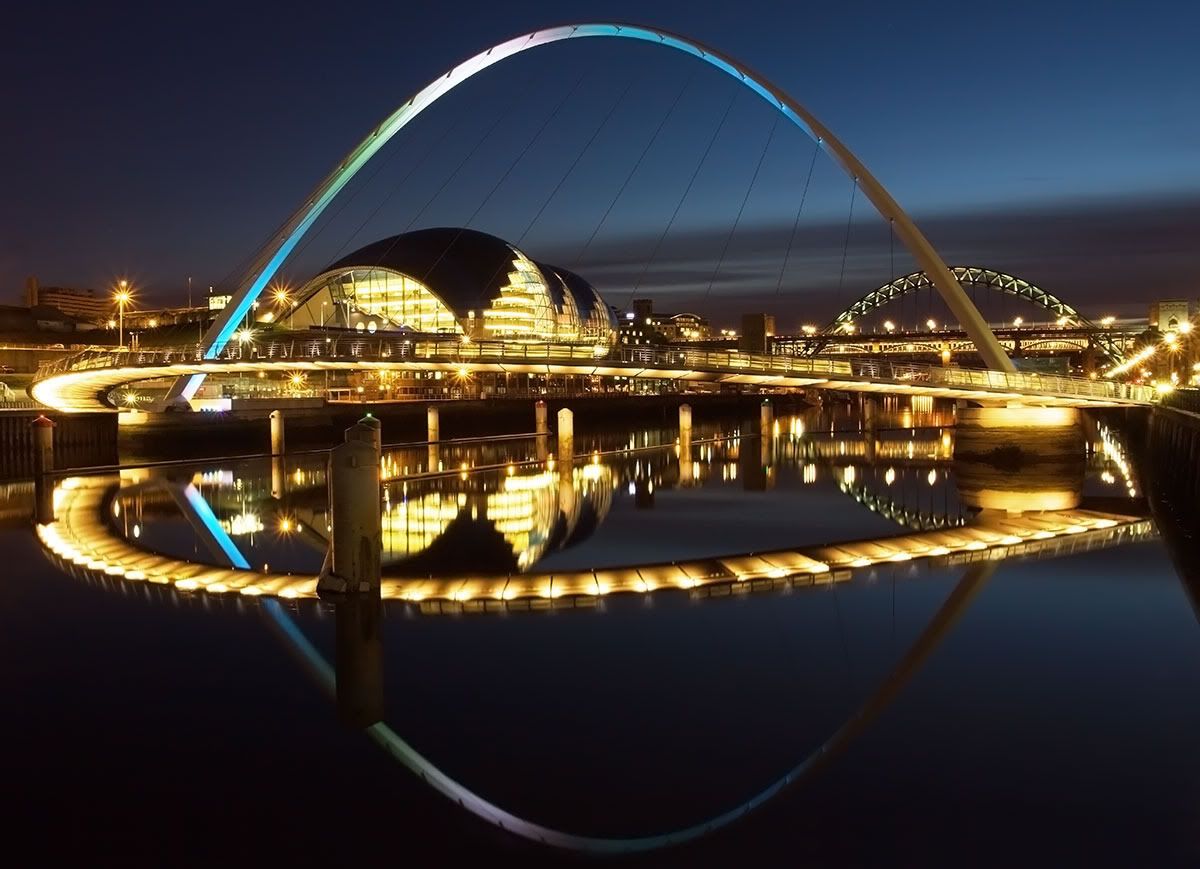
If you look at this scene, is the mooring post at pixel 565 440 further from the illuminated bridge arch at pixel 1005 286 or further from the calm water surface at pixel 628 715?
the illuminated bridge arch at pixel 1005 286

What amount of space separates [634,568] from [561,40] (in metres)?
27.9

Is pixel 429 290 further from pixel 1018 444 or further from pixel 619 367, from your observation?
pixel 619 367

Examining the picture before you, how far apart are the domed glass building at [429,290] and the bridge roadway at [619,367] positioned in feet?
162

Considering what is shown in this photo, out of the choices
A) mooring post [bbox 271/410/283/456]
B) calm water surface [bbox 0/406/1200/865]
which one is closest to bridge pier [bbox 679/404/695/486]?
mooring post [bbox 271/410/283/456]

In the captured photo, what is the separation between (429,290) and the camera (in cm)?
9138

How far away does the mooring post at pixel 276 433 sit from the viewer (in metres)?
46.6

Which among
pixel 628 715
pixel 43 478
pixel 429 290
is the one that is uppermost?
pixel 429 290

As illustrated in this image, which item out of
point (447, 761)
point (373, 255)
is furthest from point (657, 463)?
point (373, 255)

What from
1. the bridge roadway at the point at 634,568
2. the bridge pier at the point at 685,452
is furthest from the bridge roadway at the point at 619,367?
the bridge roadway at the point at 634,568

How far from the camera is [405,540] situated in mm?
23625

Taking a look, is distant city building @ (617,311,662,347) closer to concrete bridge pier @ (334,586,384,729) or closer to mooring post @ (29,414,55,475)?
mooring post @ (29,414,55,475)

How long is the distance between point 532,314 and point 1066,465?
64.5 meters

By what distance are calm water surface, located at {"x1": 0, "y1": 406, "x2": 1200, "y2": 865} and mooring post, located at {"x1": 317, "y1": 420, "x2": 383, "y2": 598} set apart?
56 cm

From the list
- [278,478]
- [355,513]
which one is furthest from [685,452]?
[355,513]
